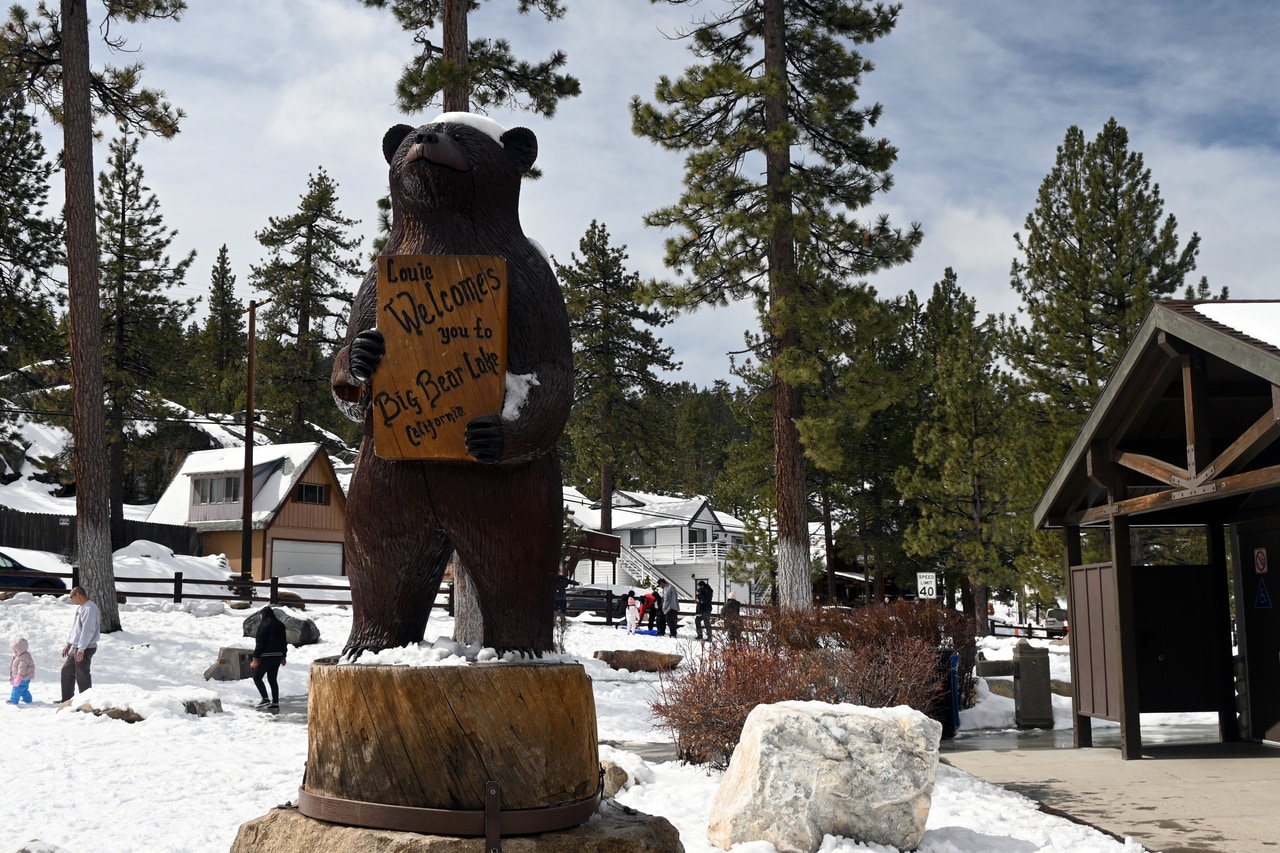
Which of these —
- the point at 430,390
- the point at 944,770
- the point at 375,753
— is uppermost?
the point at 430,390

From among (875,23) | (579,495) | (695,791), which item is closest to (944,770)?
(695,791)

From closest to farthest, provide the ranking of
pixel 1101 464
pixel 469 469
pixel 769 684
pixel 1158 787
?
1. pixel 469 469
2. pixel 1158 787
3. pixel 769 684
4. pixel 1101 464

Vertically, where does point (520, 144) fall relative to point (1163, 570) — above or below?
above

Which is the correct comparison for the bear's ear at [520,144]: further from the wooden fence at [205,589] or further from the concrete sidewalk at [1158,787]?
the wooden fence at [205,589]

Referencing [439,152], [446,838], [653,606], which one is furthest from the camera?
[653,606]

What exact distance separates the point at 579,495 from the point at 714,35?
4175 cm

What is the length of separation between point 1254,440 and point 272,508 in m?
30.0

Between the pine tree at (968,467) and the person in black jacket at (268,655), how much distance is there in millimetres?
17711

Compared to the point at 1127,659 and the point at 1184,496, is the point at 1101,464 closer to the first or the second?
the point at 1184,496

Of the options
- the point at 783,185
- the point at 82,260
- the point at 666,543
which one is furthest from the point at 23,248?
the point at 666,543

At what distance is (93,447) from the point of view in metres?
15.9

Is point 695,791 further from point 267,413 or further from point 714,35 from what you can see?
point 267,413

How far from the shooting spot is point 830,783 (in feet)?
21.5

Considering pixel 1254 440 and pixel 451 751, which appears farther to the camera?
pixel 1254 440
